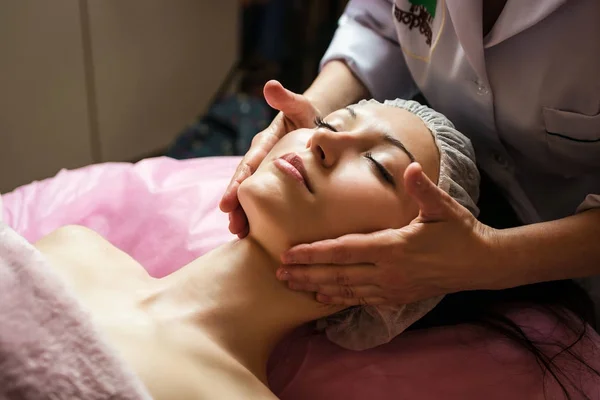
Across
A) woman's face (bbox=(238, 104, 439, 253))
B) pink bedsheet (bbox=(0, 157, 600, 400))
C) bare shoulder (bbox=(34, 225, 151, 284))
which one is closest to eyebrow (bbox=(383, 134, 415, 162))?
woman's face (bbox=(238, 104, 439, 253))

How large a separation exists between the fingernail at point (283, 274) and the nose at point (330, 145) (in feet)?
0.58

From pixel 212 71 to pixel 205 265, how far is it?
1.88 metres

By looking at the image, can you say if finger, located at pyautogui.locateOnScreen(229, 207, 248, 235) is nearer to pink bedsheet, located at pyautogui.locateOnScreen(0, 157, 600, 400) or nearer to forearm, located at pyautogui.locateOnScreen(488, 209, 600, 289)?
pink bedsheet, located at pyautogui.locateOnScreen(0, 157, 600, 400)

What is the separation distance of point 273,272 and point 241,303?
0.07 meters

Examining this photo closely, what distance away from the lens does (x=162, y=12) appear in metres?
2.54

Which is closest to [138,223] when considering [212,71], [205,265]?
[205,265]

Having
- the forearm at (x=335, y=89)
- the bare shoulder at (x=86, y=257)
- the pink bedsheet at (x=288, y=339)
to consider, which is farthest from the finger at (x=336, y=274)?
the forearm at (x=335, y=89)

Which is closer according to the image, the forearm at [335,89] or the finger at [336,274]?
the finger at [336,274]

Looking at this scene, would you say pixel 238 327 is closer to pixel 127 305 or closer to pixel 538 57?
pixel 127 305

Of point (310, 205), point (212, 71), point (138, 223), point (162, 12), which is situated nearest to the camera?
point (310, 205)

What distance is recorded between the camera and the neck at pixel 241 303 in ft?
3.64

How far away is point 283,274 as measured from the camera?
1.09 m

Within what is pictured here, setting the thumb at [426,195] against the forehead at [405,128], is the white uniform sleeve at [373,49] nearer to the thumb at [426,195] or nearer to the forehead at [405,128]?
the forehead at [405,128]

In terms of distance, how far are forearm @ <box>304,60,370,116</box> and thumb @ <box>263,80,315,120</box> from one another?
11cm
